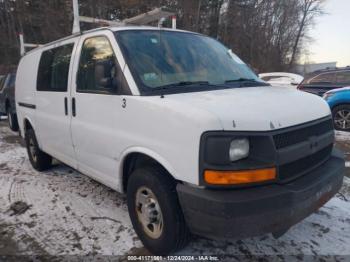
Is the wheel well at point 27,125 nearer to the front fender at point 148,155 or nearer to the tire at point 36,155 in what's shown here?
the tire at point 36,155

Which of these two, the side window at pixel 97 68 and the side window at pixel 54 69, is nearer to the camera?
the side window at pixel 97 68

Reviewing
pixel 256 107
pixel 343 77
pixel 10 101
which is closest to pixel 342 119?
pixel 343 77

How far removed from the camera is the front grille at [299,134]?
2354mm

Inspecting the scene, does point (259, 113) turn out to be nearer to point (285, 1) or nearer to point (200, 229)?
point (200, 229)

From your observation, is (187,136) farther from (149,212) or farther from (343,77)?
(343,77)

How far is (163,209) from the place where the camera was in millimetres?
2576

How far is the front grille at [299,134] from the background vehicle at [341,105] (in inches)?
231

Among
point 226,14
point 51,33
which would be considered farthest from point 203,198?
point 226,14

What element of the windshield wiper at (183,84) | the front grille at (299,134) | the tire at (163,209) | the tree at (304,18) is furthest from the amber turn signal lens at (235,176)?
the tree at (304,18)

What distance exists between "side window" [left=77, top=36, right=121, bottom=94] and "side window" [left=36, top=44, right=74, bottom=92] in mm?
391

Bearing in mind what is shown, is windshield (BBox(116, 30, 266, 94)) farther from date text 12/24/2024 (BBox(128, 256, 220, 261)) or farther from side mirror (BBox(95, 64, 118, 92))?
date text 12/24/2024 (BBox(128, 256, 220, 261))

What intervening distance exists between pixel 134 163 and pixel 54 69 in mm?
2114

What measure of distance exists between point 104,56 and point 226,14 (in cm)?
2824

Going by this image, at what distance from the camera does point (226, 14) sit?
29156 millimetres
